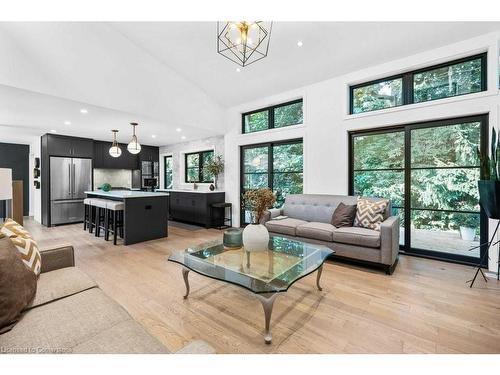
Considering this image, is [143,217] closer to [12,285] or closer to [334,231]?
[12,285]

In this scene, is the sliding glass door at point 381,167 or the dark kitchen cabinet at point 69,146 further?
the dark kitchen cabinet at point 69,146

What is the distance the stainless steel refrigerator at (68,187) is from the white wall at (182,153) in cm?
236

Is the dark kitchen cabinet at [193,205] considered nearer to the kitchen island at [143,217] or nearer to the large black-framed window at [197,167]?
the large black-framed window at [197,167]

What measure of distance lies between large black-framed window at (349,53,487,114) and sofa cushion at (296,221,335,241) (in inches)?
86.2

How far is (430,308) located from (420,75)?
10.8 feet

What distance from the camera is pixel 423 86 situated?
3.51 m

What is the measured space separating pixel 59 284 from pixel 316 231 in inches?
114

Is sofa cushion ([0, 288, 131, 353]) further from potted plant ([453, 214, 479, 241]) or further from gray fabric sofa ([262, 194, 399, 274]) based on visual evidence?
potted plant ([453, 214, 479, 241])

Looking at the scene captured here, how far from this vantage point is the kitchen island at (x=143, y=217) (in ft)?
13.8

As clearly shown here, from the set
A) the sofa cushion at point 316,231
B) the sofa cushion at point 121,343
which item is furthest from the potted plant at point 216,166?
the sofa cushion at point 121,343

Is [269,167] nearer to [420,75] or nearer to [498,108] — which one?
[420,75]

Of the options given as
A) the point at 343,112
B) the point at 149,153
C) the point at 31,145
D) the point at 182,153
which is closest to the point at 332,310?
the point at 343,112
